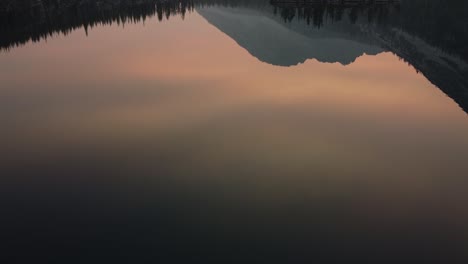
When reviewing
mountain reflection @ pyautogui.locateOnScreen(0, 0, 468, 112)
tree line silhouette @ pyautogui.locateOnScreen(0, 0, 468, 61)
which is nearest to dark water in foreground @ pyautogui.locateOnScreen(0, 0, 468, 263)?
mountain reflection @ pyautogui.locateOnScreen(0, 0, 468, 112)

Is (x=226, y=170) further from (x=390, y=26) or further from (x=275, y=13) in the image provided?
(x=390, y=26)

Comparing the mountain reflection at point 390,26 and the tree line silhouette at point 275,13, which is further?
the tree line silhouette at point 275,13

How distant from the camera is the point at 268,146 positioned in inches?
1202

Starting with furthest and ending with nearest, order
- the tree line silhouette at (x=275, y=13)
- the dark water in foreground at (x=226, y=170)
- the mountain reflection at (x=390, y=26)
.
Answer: the tree line silhouette at (x=275, y=13) → the mountain reflection at (x=390, y=26) → the dark water in foreground at (x=226, y=170)

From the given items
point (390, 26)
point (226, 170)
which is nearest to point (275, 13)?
point (390, 26)

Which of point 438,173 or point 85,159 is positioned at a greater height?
point 85,159

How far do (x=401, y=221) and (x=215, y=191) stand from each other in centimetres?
1084

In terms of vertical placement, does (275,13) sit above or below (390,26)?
above

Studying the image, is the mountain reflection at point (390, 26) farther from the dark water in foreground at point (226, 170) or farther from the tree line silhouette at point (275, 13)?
the dark water in foreground at point (226, 170)

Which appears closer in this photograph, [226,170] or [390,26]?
[226,170]

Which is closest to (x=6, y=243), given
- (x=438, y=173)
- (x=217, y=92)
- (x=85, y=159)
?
(x=85, y=159)

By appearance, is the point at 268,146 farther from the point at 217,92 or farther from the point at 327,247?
the point at 217,92

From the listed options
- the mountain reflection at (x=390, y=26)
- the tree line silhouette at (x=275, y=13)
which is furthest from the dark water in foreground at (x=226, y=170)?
the tree line silhouette at (x=275, y=13)

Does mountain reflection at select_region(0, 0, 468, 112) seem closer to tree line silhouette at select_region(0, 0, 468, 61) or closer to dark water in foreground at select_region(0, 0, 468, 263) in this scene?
tree line silhouette at select_region(0, 0, 468, 61)
